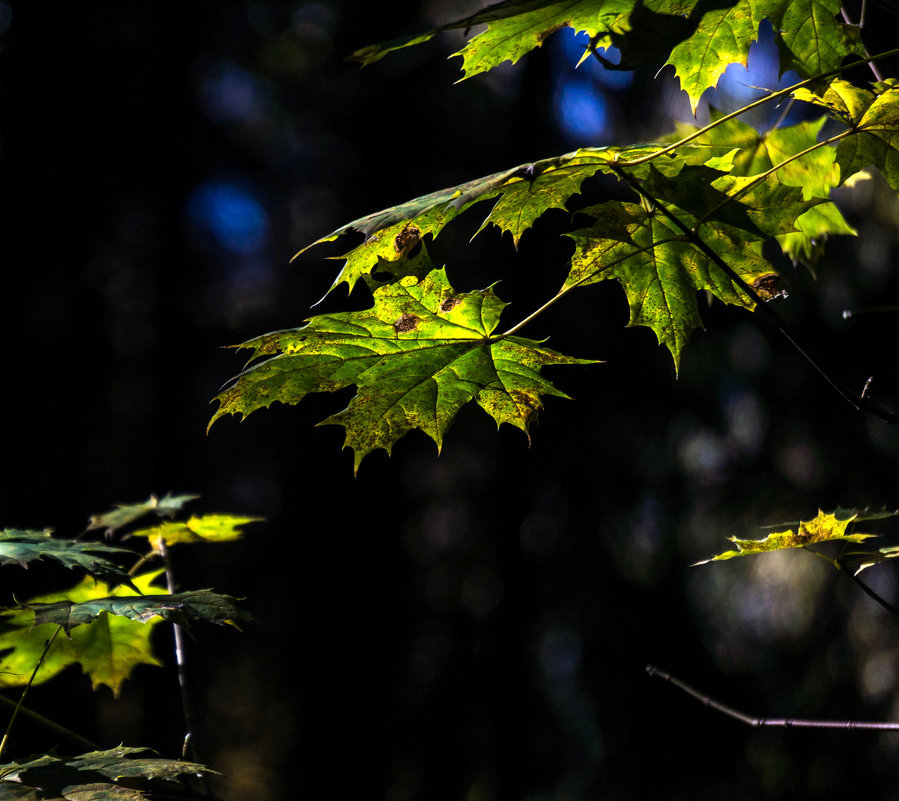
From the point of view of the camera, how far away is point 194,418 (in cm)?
533

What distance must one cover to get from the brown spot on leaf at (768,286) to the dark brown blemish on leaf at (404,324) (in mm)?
372

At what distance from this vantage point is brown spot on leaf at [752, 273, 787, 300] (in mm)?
735

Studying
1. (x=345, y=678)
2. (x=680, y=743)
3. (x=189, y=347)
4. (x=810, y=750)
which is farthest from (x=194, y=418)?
(x=810, y=750)

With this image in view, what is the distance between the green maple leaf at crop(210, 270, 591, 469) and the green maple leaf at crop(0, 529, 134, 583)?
0.22 meters

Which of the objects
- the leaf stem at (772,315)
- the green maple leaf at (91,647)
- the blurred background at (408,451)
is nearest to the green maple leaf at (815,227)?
the leaf stem at (772,315)

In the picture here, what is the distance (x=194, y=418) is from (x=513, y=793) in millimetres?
3437

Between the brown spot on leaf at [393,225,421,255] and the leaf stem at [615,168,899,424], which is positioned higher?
the brown spot on leaf at [393,225,421,255]

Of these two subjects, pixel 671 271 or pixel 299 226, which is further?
pixel 299 226

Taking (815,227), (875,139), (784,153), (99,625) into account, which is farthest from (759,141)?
(99,625)

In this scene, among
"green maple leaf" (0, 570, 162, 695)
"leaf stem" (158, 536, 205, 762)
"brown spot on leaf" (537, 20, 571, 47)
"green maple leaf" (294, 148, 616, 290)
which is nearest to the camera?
"green maple leaf" (294, 148, 616, 290)

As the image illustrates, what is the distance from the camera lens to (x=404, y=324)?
80 cm

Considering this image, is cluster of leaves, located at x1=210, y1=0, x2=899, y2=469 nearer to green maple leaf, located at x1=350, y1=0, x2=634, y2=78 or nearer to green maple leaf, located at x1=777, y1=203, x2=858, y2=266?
green maple leaf, located at x1=350, y1=0, x2=634, y2=78

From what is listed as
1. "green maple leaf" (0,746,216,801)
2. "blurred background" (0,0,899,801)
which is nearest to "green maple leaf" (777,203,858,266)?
"green maple leaf" (0,746,216,801)

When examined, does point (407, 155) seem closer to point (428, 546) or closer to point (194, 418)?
point (194, 418)
